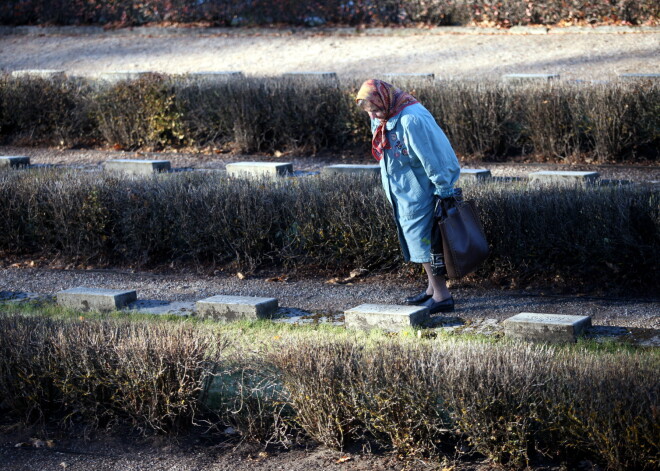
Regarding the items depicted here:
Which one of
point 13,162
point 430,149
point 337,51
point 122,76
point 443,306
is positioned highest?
point 337,51

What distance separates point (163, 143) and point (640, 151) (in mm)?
6933

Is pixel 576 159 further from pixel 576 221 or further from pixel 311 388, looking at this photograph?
pixel 311 388

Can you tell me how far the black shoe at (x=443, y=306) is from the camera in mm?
6570

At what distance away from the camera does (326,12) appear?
24.5 m

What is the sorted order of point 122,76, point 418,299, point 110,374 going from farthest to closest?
1. point 122,76
2. point 418,299
3. point 110,374

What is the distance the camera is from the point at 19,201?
898cm

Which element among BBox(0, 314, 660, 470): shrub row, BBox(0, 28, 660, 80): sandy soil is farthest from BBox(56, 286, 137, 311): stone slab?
BBox(0, 28, 660, 80): sandy soil

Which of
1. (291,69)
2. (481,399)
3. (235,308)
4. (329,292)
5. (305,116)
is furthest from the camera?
(291,69)

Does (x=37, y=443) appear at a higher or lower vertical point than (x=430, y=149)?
lower

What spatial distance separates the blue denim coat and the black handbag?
0.12m

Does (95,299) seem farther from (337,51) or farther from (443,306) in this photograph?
(337,51)

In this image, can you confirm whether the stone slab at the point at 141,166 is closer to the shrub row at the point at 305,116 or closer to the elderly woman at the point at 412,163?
the shrub row at the point at 305,116

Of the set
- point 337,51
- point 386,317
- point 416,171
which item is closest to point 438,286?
point 386,317

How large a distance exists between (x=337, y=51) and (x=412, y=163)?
51.1 feet
